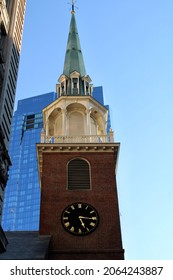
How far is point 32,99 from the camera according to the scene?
169 m

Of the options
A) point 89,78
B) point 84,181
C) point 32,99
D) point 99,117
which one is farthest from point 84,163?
point 32,99

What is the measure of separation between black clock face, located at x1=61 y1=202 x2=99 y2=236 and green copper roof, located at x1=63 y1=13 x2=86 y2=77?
1342cm

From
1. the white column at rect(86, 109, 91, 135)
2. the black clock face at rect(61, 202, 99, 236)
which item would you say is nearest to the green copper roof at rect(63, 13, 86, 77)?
the white column at rect(86, 109, 91, 135)

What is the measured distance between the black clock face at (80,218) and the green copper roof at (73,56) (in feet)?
44.0

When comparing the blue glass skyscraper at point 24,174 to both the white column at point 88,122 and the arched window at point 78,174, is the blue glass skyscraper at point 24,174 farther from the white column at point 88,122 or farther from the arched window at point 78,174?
the arched window at point 78,174

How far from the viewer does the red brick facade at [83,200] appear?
21969mm

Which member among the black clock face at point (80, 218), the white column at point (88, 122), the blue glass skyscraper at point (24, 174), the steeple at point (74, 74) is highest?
the blue glass skyscraper at point (24, 174)

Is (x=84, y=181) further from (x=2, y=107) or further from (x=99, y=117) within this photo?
(x=2, y=107)

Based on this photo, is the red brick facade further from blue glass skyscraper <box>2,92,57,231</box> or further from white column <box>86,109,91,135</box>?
blue glass skyscraper <box>2,92,57,231</box>

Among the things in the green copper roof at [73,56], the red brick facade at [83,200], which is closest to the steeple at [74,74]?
the green copper roof at [73,56]

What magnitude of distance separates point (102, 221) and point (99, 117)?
9978 millimetres

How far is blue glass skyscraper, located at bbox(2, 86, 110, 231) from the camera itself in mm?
119500
